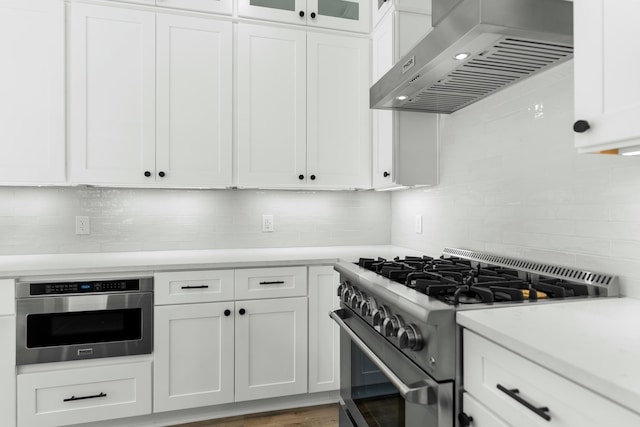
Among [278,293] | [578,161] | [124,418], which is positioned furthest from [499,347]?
[124,418]

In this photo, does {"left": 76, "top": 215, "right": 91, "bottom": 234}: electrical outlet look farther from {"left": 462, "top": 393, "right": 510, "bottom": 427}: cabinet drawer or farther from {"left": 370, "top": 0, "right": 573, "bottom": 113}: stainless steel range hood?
{"left": 462, "top": 393, "right": 510, "bottom": 427}: cabinet drawer

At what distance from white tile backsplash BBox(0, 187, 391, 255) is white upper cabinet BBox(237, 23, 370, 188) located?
0.35 meters

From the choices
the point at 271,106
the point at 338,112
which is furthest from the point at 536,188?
the point at 271,106

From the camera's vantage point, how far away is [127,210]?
2.58 metres

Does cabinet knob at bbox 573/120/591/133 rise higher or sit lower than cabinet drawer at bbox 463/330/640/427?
higher

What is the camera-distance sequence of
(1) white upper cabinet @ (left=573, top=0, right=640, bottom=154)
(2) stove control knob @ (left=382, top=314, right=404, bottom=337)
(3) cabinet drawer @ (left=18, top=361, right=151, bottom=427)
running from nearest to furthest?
1. (1) white upper cabinet @ (left=573, top=0, right=640, bottom=154)
2. (2) stove control knob @ (left=382, top=314, right=404, bottom=337)
3. (3) cabinet drawer @ (left=18, top=361, right=151, bottom=427)

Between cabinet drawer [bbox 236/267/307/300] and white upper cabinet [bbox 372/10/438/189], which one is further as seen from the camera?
white upper cabinet [bbox 372/10/438/189]

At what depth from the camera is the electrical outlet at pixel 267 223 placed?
280 centimetres

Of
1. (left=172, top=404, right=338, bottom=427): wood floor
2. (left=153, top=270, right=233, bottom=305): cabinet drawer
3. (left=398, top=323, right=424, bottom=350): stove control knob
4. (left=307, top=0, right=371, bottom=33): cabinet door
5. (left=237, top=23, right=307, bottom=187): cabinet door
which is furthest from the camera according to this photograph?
(left=307, top=0, right=371, bottom=33): cabinet door

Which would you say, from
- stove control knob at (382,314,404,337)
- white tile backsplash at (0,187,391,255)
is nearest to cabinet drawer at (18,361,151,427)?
white tile backsplash at (0,187,391,255)

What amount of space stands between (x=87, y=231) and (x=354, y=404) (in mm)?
1914

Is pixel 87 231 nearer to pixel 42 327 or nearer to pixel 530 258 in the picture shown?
pixel 42 327

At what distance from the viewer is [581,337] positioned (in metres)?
0.88

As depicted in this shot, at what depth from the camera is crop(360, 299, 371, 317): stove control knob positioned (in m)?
1.50
